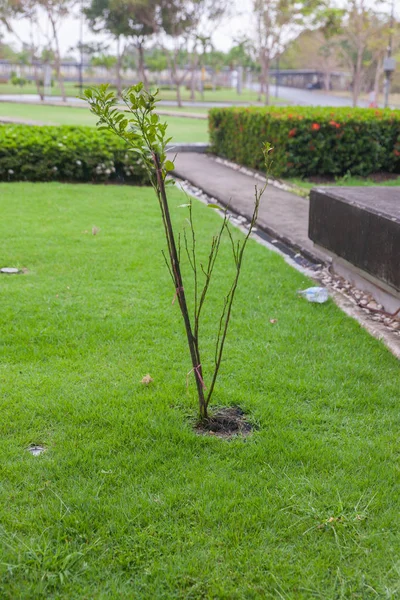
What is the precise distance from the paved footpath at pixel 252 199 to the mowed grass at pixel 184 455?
1440 mm

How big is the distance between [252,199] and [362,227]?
173 inches

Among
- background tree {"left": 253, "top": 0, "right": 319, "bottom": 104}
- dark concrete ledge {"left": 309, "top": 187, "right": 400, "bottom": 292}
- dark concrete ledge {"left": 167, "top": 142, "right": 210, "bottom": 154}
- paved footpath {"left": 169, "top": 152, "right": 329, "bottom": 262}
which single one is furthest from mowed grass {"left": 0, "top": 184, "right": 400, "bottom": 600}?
background tree {"left": 253, "top": 0, "right": 319, "bottom": 104}

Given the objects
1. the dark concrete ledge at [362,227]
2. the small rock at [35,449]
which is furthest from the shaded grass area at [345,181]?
the small rock at [35,449]

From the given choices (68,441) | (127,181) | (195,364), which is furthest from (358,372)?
(127,181)

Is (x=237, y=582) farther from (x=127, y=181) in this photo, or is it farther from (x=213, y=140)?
(x=213, y=140)

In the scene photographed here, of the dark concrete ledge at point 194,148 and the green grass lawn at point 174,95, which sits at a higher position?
the green grass lawn at point 174,95

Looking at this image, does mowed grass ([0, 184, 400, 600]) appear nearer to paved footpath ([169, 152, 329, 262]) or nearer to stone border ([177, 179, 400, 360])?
stone border ([177, 179, 400, 360])

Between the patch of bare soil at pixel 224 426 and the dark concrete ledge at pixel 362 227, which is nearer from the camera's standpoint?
the patch of bare soil at pixel 224 426

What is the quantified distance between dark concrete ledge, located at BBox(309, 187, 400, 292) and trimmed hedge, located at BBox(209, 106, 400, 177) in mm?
4898

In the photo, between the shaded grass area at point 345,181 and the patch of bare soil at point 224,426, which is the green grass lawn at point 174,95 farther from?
the patch of bare soil at point 224,426

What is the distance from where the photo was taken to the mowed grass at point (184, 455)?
1876mm

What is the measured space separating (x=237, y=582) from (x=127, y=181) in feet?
27.5

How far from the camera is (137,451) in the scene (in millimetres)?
2477

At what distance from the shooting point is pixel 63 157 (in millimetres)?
9148
